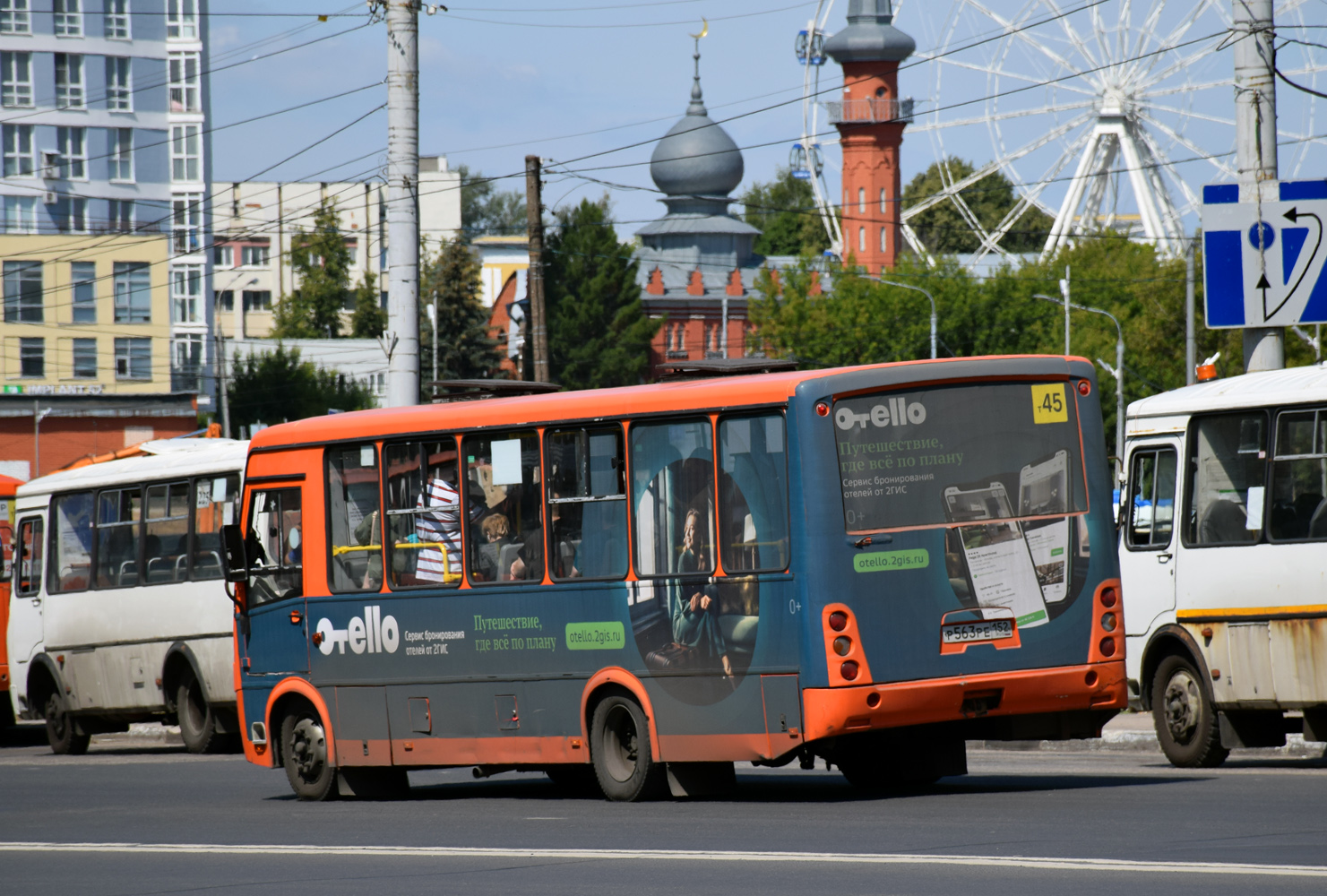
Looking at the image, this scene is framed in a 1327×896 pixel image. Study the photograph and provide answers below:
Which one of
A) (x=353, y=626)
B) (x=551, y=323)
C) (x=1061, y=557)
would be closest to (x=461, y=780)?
(x=353, y=626)

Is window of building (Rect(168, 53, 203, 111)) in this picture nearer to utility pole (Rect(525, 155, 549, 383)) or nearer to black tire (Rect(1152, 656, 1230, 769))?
utility pole (Rect(525, 155, 549, 383))

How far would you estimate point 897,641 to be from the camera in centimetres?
1151

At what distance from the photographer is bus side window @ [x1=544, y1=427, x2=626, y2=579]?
12.6 m

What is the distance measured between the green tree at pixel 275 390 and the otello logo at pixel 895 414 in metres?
84.9

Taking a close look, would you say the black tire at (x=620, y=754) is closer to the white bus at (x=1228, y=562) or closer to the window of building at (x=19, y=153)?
the white bus at (x=1228, y=562)

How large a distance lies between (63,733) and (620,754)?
11656 millimetres

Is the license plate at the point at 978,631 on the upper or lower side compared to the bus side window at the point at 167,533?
lower

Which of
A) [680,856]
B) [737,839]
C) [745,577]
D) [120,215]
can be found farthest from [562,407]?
[120,215]

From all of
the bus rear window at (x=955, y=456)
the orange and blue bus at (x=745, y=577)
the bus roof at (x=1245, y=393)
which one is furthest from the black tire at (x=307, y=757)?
the bus roof at (x=1245, y=393)

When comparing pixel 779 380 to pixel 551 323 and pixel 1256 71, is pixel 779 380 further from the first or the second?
pixel 551 323

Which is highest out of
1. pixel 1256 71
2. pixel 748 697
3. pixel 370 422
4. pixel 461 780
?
pixel 1256 71

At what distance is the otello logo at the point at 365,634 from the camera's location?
1401 centimetres

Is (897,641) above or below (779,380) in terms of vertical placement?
below

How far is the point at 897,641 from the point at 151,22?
3051 inches
